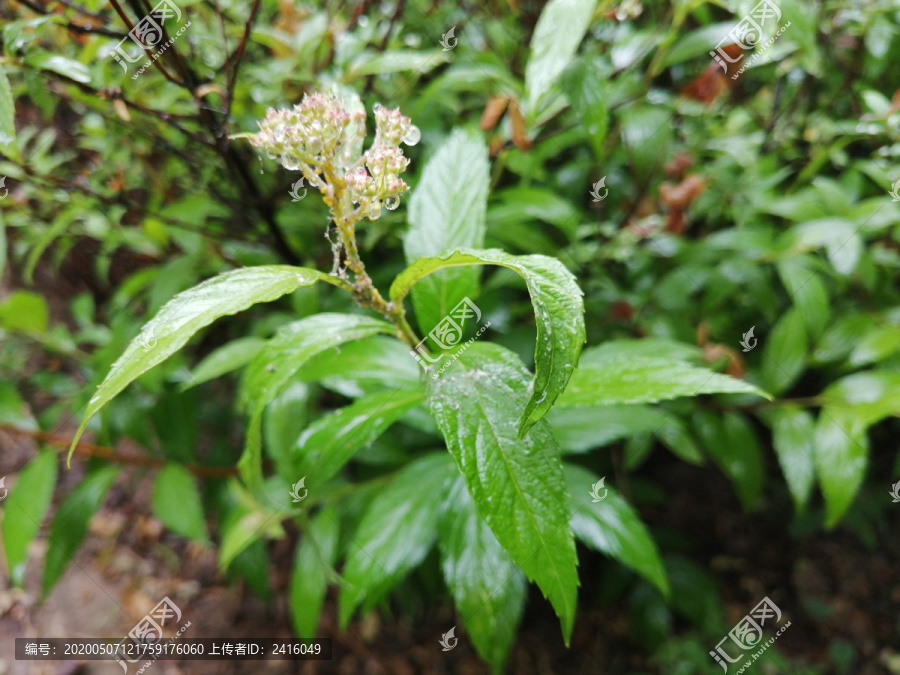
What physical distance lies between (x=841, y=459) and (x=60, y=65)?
2.07 meters

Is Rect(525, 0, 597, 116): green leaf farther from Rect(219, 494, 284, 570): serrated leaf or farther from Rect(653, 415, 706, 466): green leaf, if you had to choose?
Rect(219, 494, 284, 570): serrated leaf

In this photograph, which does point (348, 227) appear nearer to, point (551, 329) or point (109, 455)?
point (551, 329)

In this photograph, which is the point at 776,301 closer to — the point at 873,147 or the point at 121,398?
the point at 873,147

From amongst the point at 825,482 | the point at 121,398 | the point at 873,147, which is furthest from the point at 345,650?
the point at 873,147

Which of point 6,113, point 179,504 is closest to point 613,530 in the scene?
point 179,504

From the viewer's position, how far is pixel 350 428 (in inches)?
36.8

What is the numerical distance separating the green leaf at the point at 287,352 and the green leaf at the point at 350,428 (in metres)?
0.11

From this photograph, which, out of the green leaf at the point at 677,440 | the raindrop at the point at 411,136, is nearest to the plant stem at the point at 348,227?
the raindrop at the point at 411,136

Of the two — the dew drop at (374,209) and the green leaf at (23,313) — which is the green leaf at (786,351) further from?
the green leaf at (23,313)

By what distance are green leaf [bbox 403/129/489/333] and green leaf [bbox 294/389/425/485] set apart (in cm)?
15

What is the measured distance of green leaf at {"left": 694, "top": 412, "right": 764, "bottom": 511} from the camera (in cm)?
156

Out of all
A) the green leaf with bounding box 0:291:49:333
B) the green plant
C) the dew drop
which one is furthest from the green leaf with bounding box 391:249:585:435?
the green leaf with bounding box 0:291:49:333

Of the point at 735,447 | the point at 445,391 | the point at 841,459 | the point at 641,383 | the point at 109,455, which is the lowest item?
the point at 735,447

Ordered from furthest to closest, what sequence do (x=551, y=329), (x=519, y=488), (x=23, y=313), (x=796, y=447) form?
(x=23, y=313), (x=796, y=447), (x=519, y=488), (x=551, y=329)
